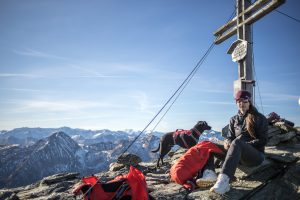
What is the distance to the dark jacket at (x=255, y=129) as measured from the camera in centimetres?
635

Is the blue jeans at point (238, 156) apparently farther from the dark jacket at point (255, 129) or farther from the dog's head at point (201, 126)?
the dog's head at point (201, 126)

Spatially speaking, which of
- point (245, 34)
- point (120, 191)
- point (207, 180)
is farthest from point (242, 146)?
A: point (245, 34)

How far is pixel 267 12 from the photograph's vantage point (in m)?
9.91

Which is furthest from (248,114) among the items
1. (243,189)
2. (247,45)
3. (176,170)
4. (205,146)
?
(247,45)

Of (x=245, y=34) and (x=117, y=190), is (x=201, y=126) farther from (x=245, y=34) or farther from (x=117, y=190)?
(x=117, y=190)

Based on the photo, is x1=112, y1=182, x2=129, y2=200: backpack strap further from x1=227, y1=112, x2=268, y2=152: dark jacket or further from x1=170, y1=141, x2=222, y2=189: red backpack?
x1=227, y1=112, x2=268, y2=152: dark jacket

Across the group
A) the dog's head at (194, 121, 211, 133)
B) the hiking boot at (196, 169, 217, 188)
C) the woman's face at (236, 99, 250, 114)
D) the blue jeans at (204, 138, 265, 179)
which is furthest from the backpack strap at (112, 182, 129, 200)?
the dog's head at (194, 121, 211, 133)

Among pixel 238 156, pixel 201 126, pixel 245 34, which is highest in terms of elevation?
pixel 245 34

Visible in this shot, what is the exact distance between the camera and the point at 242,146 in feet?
19.6

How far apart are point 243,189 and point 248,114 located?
201 centimetres

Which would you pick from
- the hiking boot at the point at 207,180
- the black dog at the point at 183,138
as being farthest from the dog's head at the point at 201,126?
the hiking boot at the point at 207,180

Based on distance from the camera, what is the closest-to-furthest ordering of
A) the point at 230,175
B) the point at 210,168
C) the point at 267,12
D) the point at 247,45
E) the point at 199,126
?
the point at 230,175 → the point at 210,168 → the point at 267,12 → the point at 247,45 → the point at 199,126

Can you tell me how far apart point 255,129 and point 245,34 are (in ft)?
20.6

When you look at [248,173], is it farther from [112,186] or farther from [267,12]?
[267,12]
